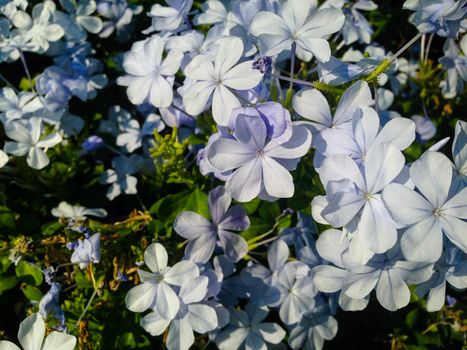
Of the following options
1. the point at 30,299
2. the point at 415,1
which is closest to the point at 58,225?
the point at 30,299

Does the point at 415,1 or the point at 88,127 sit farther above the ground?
the point at 415,1

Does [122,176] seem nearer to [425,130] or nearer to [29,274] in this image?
[29,274]

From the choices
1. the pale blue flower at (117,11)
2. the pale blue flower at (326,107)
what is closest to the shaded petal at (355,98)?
the pale blue flower at (326,107)

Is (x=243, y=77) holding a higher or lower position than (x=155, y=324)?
higher

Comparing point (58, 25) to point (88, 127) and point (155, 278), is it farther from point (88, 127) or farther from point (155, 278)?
point (155, 278)

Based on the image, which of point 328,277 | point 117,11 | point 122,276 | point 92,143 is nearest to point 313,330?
point 328,277

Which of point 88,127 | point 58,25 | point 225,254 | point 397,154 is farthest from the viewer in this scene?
point 88,127
